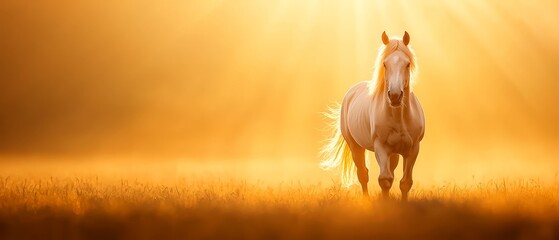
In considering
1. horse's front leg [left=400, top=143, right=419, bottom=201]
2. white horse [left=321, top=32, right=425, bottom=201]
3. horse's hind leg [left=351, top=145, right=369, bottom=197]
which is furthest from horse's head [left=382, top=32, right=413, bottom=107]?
horse's hind leg [left=351, top=145, right=369, bottom=197]

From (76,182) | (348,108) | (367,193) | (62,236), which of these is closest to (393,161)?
(367,193)

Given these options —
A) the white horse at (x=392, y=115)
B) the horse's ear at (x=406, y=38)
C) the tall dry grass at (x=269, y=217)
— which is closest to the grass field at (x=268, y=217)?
the tall dry grass at (x=269, y=217)

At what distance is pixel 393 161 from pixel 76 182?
5.22 meters

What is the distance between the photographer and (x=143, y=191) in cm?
1104

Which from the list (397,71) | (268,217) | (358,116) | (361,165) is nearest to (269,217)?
(268,217)

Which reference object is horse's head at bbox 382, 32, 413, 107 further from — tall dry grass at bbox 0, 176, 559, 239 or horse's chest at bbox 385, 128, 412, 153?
tall dry grass at bbox 0, 176, 559, 239

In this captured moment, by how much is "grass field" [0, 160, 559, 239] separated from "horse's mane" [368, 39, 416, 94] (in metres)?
1.83

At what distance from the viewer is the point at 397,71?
396 inches

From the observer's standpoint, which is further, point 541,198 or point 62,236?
point 541,198

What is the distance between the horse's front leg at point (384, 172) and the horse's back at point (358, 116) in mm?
334

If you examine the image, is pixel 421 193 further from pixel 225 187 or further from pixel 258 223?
pixel 258 223

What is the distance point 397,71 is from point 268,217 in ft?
9.79

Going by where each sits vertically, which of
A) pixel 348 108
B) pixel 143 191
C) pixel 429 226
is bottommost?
pixel 429 226

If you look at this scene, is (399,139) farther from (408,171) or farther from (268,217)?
(268,217)
